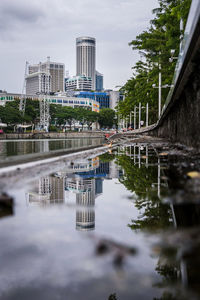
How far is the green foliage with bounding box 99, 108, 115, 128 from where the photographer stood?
166 metres

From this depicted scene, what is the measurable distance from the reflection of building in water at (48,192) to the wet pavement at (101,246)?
21mm

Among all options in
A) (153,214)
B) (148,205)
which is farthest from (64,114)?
(153,214)

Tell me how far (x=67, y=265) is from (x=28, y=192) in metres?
1.93

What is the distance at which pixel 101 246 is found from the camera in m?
1.72

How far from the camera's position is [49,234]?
2006 millimetres

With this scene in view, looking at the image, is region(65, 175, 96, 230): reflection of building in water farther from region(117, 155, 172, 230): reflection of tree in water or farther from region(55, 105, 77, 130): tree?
region(55, 105, 77, 130): tree

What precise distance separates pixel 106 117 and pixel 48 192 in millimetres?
165081

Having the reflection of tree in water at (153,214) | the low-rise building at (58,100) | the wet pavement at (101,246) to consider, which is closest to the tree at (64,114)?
the low-rise building at (58,100)

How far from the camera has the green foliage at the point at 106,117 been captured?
16575 cm

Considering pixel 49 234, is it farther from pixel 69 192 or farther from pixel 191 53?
pixel 191 53

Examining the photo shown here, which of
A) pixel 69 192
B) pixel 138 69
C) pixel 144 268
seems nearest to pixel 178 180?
pixel 69 192

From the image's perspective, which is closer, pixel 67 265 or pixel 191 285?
pixel 191 285

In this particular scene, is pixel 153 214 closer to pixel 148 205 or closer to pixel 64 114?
pixel 148 205

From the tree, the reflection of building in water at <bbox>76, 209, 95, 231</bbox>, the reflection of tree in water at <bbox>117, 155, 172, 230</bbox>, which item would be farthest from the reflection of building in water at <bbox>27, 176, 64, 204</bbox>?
the tree
